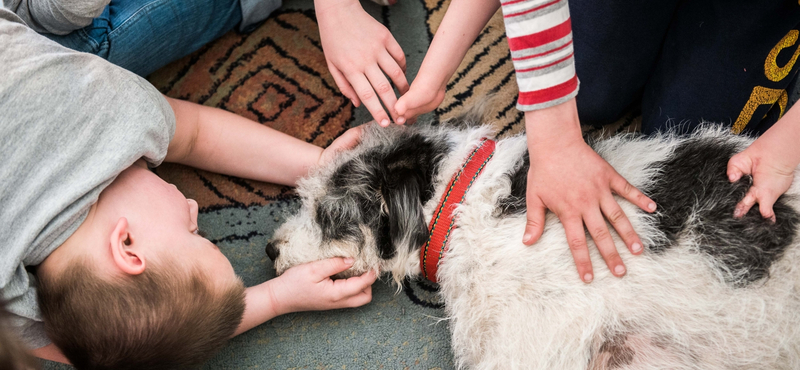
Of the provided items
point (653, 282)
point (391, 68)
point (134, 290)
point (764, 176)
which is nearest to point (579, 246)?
point (653, 282)

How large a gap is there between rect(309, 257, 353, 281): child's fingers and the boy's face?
0.19 metres

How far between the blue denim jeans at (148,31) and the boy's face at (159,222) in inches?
15.9

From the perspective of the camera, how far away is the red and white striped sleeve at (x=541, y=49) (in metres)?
0.86

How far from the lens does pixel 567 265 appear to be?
0.99 m

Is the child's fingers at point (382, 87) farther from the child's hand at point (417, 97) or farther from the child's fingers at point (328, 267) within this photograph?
the child's fingers at point (328, 267)

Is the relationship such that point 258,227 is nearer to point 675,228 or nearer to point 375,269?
point 375,269

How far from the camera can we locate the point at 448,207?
1.08 m

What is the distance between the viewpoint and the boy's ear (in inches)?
39.1

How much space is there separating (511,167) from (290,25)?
0.95 metres

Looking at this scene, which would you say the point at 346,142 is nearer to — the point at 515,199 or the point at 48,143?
the point at 515,199

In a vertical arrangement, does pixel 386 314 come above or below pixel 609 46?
below

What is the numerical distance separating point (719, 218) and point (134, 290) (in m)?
1.16

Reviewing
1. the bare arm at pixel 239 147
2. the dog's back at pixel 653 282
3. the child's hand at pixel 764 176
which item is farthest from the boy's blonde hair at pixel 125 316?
the child's hand at pixel 764 176

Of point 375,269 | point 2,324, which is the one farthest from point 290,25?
point 2,324
